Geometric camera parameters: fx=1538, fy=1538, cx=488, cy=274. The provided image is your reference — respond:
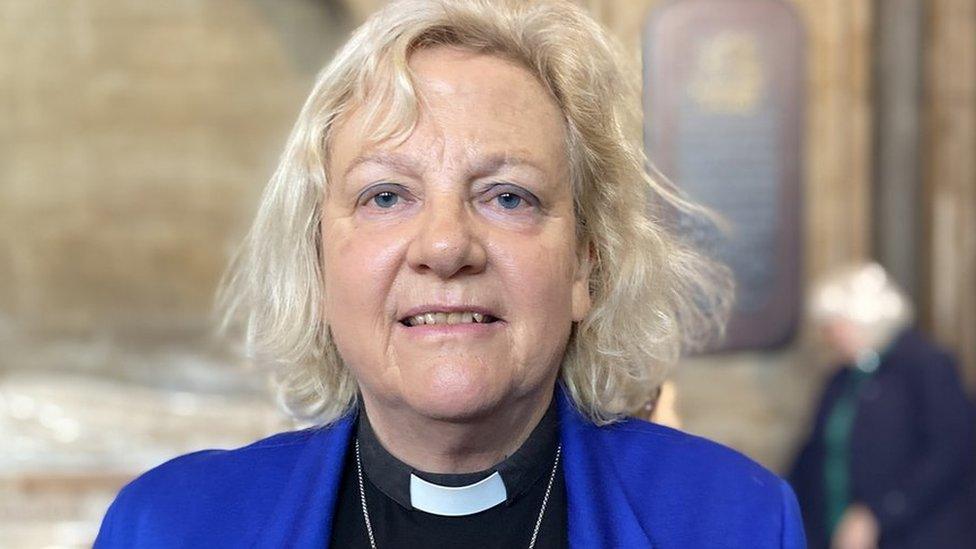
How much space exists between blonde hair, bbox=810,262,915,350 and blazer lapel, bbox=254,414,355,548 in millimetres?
3649

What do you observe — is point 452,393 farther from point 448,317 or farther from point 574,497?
point 574,497

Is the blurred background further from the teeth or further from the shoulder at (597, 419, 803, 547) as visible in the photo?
the teeth

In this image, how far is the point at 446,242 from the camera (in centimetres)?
186

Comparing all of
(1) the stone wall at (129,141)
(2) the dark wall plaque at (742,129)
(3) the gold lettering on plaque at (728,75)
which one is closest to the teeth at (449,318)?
(2) the dark wall plaque at (742,129)

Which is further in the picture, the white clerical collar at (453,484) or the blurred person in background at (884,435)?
the blurred person in background at (884,435)

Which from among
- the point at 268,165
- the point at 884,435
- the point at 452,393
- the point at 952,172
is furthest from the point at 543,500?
the point at 268,165

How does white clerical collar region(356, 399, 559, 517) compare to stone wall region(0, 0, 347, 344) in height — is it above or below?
below

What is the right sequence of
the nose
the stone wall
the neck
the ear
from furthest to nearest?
the stone wall → the ear → the neck → the nose

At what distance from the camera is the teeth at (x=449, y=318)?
191 centimetres

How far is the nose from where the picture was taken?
1855 millimetres

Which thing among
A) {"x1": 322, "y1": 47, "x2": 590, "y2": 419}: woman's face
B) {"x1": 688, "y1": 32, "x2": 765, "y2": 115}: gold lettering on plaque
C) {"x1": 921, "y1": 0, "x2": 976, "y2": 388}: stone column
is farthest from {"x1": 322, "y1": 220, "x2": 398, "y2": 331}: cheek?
{"x1": 921, "y1": 0, "x2": 976, "y2": 388}: stone column

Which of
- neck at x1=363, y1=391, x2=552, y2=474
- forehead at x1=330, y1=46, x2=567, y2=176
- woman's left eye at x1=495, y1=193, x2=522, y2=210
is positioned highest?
forehead at x1=330, y1=46, x2=567, y2=176

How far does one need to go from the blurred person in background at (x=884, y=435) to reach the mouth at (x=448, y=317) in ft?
12.1

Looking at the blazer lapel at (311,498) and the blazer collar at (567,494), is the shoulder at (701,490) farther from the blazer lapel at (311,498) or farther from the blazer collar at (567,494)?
the blazer lapel at (311,498)
